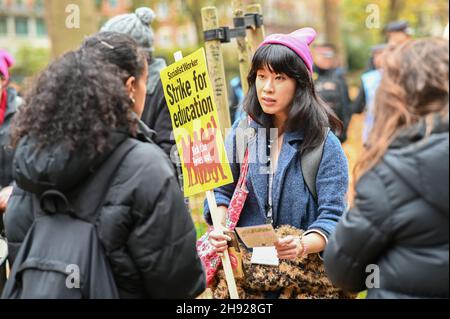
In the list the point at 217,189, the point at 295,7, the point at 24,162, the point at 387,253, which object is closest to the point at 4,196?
the point at 217,189

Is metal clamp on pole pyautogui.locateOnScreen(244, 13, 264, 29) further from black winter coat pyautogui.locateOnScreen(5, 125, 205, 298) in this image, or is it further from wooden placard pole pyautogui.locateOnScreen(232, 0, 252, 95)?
black winter coat pyautogui.locateOnScreen(5, 125, 205, 298)

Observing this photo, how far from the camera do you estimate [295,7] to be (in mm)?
72125

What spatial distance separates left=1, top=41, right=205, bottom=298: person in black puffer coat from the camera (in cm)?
279

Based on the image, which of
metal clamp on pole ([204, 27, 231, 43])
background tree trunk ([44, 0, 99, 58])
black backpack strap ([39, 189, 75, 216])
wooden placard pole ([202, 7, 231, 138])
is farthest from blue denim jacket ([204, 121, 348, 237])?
background tree trunk ([44, 0, 99, 58])

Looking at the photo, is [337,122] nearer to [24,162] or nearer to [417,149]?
[417,149]

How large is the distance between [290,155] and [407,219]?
4.45 ft

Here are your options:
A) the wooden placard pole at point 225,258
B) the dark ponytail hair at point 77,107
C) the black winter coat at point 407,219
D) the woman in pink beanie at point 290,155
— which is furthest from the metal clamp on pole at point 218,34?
the black winter coat at point 407,219

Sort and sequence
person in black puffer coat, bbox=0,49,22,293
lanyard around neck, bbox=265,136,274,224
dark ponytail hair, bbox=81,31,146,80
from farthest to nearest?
1. person in black puffer coat, bbox=0,49,22,293
2. lanyard around neck, bbox=265,136,274,224
3. dark ponytail hair, bbox=81,31,146,80

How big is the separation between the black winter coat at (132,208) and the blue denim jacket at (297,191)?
1.00 metres

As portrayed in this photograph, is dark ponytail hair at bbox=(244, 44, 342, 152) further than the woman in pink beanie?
Yes

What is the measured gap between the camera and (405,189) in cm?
253

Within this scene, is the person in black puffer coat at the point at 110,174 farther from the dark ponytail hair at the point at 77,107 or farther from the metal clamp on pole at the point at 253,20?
the metal clamp on pole at the point at 253,20

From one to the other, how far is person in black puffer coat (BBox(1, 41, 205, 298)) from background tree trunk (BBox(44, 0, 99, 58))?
23.7 ft

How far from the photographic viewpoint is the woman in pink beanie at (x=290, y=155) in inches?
147
